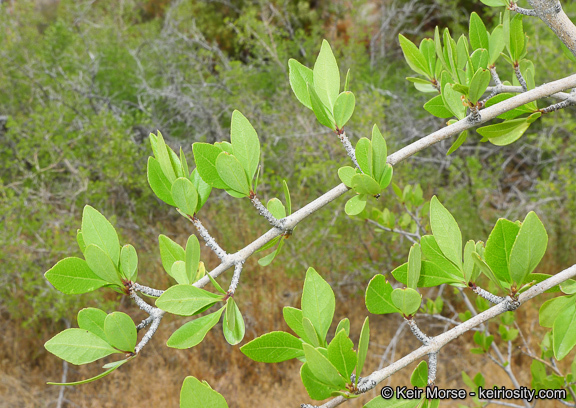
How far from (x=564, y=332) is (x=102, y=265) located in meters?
0.46

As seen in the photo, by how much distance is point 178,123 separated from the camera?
13.0 feet

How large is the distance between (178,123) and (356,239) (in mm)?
2156

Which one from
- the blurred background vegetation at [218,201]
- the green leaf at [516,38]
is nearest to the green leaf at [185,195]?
the green leaf at [516,38]

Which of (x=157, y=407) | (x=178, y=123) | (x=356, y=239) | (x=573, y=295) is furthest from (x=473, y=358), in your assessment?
(x=178, y=123)

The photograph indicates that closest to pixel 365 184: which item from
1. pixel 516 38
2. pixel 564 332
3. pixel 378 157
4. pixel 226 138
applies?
pixel 378 157

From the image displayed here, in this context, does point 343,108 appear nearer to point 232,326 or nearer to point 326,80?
point 326,80

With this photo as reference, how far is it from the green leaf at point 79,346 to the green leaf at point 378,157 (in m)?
0.31

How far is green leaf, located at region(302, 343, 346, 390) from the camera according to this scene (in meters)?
0.34

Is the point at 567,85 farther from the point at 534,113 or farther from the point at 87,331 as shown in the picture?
the point at 87,331

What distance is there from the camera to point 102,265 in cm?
42

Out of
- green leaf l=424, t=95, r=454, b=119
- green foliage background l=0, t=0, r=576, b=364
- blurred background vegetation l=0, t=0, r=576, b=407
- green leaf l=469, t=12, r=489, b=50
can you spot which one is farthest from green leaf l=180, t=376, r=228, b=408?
green foliage background l=0, t=0, r=576, b=364

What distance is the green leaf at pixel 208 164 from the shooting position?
43 cm

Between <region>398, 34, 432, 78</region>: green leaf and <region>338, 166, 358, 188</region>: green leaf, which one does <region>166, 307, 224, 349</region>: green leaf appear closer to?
<region>338, 166, 358, 188</region>: green leaf

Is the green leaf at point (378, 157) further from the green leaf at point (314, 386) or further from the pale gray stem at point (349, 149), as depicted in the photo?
the green leaf at point (314, 386)
